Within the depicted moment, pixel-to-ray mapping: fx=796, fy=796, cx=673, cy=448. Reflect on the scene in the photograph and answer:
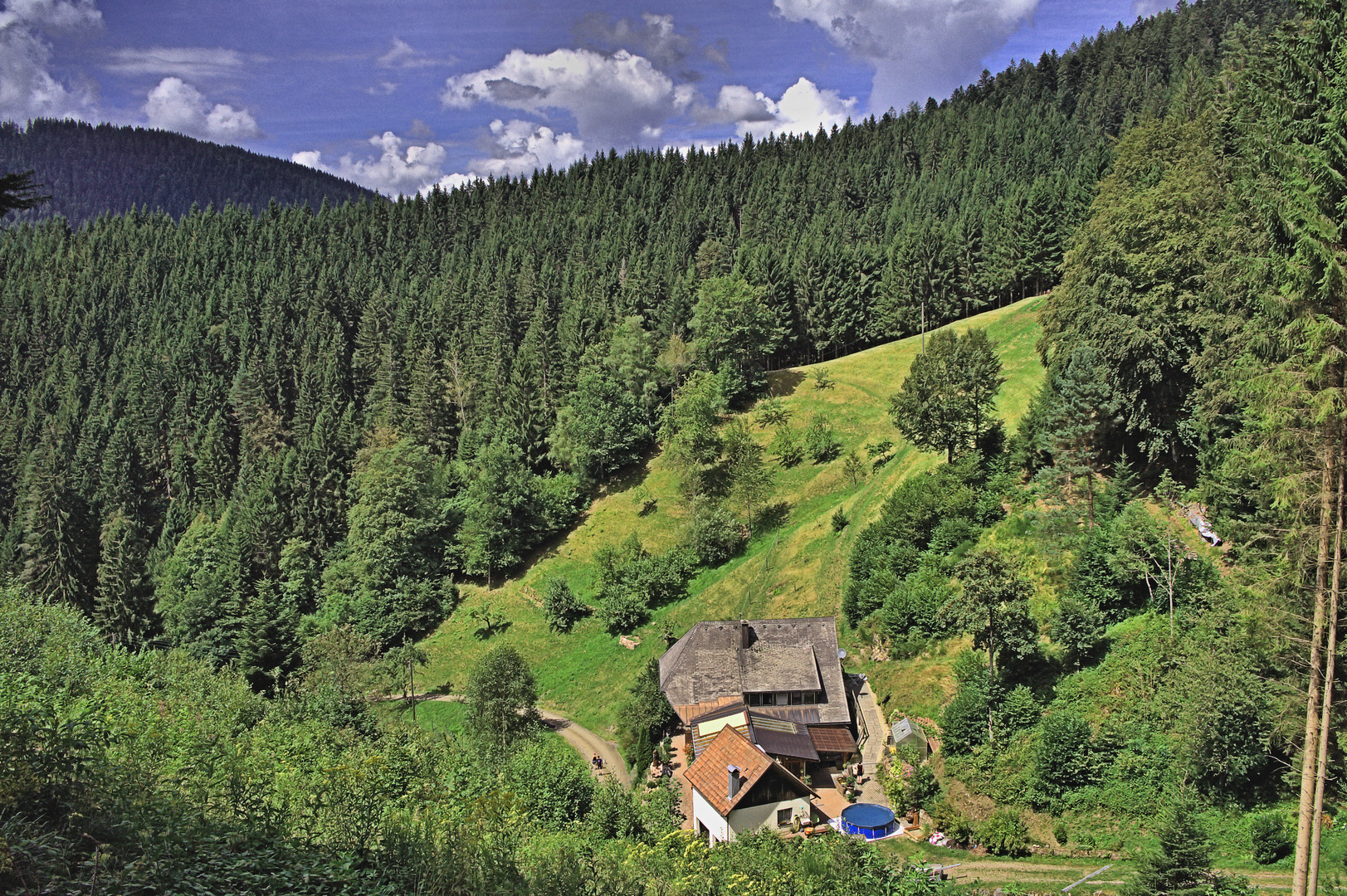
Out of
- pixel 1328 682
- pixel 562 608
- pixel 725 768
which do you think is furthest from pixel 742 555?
pixel 1328 682

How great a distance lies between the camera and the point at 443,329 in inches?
4218

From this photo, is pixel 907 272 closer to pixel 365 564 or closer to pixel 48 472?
pixel 365 564

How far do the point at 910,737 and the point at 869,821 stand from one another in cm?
493

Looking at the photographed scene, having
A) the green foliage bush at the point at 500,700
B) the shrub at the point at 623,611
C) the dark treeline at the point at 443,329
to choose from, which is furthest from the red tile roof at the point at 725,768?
the dark treeline at the point at 443,329

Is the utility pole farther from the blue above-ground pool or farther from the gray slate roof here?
the blue above-ground pool

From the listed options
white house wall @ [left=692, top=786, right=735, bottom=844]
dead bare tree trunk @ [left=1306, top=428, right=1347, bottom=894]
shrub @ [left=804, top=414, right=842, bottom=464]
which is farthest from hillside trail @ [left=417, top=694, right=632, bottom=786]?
shrub @ [left=804, top=414, right=842, bottom=464]

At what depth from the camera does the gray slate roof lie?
4034 centimetres

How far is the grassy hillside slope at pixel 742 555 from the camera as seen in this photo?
51906mm

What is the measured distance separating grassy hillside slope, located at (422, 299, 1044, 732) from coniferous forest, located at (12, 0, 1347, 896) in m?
1.79

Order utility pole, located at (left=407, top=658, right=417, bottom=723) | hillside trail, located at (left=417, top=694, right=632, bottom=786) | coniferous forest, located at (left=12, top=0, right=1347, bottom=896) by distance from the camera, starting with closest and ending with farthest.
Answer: coniferous forest, located at (left=12, top=0, right=1347, bottom=896), hillside trail, located at (left=417, top=694, right=632, bottom=786), utility pole, located at (left=407, top=658, right=417, bottom=723)

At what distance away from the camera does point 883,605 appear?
42.3 m

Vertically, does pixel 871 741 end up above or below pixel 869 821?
above

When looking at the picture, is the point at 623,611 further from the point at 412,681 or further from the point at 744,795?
the point at 744,795

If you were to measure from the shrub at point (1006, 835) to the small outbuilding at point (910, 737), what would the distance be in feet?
20.7
